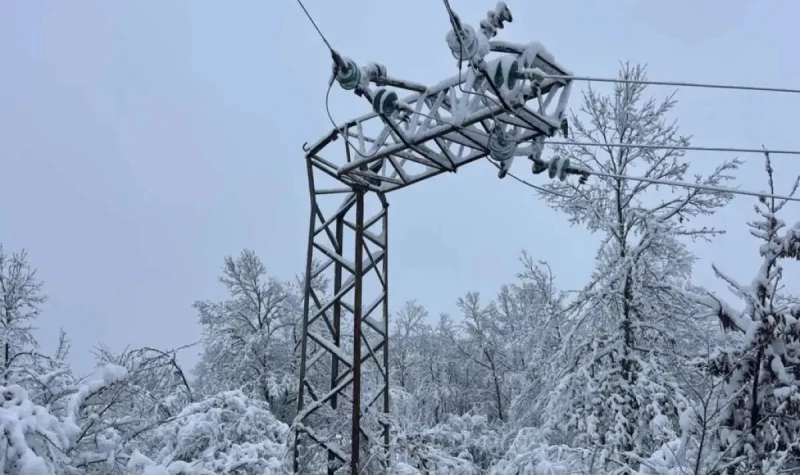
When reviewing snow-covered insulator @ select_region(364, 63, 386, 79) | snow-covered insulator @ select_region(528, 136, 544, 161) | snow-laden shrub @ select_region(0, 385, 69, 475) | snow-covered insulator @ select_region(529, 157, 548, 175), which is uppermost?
snow-covered insulator @ select_region(364, 63, 386, 79)

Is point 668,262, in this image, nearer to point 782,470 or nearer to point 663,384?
point 663,384

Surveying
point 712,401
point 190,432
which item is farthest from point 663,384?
point 190,432

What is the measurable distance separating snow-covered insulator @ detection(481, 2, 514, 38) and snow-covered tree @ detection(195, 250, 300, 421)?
13869mm

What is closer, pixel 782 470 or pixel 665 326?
pixel 782 470

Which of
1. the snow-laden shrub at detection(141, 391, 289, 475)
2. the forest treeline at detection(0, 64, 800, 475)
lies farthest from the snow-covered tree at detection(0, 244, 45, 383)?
the snow-laden shrub at detection(141, 391, 289, 475)

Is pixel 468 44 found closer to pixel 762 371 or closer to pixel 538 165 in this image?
pixel 538 165

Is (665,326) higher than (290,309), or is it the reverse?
(290,309)

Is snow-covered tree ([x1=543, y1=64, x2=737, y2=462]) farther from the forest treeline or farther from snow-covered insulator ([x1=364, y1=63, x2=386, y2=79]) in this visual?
snow-covered insulator ([x1=364, y1=63, x2=386, y2=79])

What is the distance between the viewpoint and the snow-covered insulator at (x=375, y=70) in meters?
6.14

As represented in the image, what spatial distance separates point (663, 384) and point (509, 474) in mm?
4782

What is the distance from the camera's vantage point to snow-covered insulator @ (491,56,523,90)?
5.16 meters

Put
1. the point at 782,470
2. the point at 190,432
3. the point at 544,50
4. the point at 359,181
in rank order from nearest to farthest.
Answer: the point at 782,470, the point at 544,50, the point at 190,432, the point at 359,181

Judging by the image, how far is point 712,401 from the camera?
5.87 meters

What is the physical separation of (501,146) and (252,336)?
14158mm
